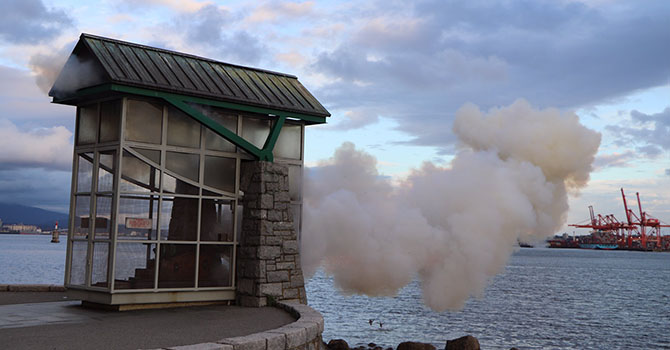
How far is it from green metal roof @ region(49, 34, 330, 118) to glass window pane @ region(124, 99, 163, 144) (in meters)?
0.51

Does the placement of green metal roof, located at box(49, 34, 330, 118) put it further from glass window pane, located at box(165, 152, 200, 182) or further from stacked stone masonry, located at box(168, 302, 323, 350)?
stacked stone masonry, located at box(168, 302, 323, 350)

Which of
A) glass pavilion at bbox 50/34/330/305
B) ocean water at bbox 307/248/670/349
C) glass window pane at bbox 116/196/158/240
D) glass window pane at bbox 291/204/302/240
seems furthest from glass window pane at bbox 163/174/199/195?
ocean water at bbox 307/248/670/349

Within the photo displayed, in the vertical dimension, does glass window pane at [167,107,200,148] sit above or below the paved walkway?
above

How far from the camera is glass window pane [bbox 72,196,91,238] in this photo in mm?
12625


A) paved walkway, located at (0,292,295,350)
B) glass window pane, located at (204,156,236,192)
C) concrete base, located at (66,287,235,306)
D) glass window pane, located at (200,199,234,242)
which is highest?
glass window pane, located at (204,156,236,192)

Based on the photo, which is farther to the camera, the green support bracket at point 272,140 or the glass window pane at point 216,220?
the green support bracket at point 272,140

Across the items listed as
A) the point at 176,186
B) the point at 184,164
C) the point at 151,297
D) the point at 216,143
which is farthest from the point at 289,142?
the point at 151,297

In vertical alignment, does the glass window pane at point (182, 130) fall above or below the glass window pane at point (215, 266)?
above

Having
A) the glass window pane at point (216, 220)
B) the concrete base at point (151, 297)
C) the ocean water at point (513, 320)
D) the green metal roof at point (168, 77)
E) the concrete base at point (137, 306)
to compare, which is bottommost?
the ocean water at point (513, 320)

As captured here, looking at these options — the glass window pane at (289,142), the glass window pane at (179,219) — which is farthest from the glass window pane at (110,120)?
the glass window pane at (289,142)

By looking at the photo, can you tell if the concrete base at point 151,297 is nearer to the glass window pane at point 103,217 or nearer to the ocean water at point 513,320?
the glass window pane at point 103,217

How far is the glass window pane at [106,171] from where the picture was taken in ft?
40.2

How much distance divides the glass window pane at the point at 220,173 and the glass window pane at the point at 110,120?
6.31 feet

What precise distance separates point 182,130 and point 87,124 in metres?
2.06
